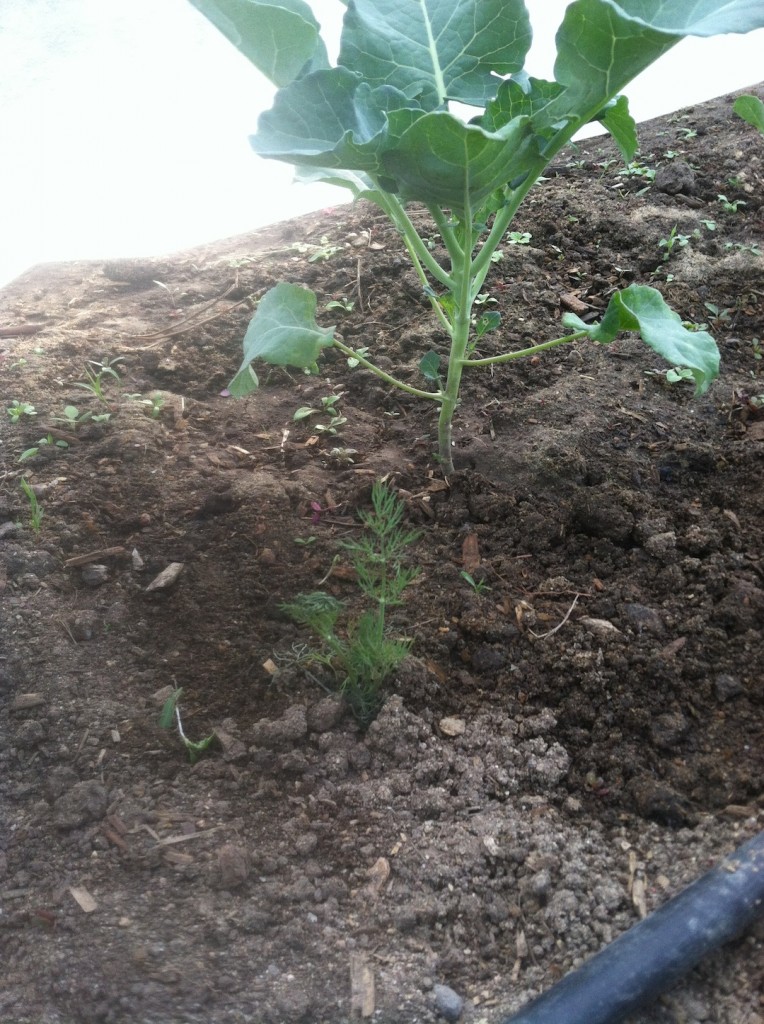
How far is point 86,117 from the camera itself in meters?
2.18

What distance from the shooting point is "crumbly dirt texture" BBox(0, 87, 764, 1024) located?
1.09 metres

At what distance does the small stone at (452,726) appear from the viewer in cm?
134

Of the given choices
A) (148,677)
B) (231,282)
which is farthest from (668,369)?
(148,677)

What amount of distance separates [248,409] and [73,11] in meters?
1.17

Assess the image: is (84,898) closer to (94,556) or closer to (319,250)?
(94,556)

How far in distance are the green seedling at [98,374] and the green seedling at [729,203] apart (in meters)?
1.76

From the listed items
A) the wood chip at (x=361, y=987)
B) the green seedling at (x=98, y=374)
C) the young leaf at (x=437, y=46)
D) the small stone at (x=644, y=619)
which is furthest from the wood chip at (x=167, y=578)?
the young leaf at (x=437, y=46)

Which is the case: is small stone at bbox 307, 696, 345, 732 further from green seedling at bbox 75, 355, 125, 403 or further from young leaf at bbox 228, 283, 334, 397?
green seedling at bbox 75, 355, 125, 403

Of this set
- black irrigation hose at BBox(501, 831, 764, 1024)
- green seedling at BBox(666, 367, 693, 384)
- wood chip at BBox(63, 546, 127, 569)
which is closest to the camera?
black irrigation hose at BBox(501, 831, 764, 1024)

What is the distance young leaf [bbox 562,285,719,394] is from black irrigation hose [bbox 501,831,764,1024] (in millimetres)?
743

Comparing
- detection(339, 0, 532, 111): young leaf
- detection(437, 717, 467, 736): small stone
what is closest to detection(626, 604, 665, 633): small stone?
detection(437, 717, 467, 736): small stone

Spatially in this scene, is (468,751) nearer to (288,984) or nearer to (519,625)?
(519,625)

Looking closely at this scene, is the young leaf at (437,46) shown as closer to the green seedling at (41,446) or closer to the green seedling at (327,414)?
the green seedling at (327,414)

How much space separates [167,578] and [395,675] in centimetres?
49
